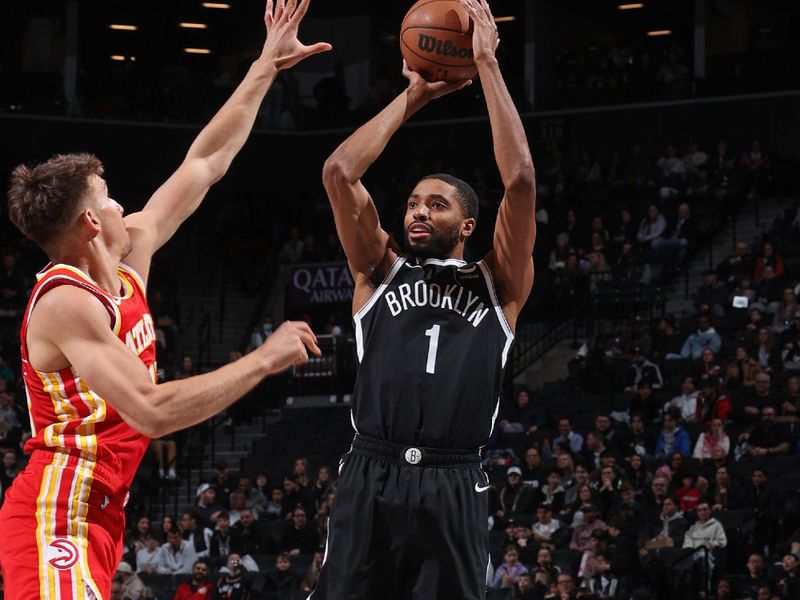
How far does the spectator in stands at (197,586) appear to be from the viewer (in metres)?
14.5

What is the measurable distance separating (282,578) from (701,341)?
6558mm

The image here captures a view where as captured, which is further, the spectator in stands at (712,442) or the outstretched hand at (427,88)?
the spectator in stands at (712,442)

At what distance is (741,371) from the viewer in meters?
16.5

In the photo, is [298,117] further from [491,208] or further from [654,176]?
[654,176]

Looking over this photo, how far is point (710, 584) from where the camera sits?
1355 centimetres

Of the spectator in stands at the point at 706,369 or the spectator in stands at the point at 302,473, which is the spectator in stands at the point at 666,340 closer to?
the spectator in stands at the point at 706,369

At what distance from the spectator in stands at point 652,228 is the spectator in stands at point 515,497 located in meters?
7.00

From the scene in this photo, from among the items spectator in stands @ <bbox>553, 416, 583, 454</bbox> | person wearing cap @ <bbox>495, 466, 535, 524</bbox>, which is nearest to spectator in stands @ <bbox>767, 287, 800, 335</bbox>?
spectator in stands @ <bbox>553, 416, 583, 454</bbox>

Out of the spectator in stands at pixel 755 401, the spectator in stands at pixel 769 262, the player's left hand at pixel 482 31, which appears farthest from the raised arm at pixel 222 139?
the spectator in stands at pixel 769 262

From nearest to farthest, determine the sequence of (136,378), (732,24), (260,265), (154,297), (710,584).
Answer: (136,378) < (710,584) < (154,297) < (260,265) < (732,24)

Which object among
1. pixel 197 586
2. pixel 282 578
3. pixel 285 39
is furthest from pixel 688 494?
pixel 285 39

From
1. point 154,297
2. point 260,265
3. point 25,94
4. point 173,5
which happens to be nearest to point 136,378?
point 154,297

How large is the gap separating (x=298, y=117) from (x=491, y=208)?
5.99 m

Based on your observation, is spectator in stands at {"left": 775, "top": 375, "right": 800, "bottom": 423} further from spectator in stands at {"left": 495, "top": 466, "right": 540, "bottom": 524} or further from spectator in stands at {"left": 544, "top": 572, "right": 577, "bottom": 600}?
spectator in stands at {"left": 544, "top": 572, "right": 577, "bottom": 600}
